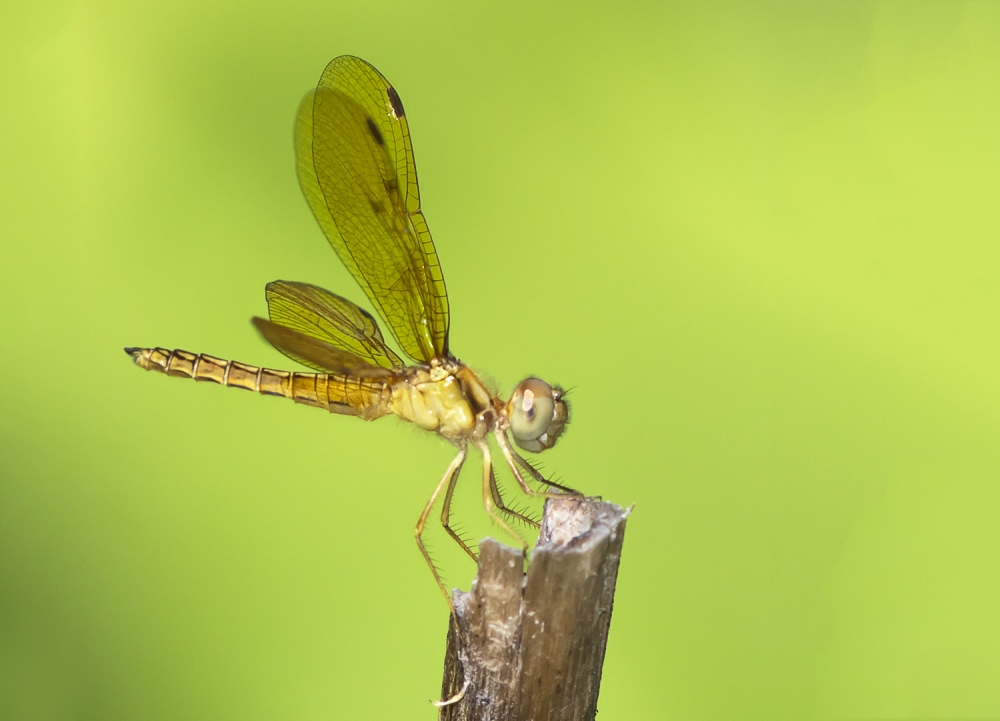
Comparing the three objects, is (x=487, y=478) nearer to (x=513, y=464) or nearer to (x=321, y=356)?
(x=513, y=464)

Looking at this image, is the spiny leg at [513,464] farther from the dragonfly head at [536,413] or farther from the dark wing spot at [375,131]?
the dark wing spot at [375,131]

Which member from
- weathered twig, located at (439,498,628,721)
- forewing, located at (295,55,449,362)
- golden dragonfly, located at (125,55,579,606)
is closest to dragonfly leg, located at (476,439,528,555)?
golden dragonfly, located at (125,55,579,606)

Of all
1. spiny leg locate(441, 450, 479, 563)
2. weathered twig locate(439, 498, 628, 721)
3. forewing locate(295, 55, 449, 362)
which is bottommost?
weathered twig locate(439, 498, 628, 721)

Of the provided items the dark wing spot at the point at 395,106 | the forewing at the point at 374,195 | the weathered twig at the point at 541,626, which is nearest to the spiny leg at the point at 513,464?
the forewing at the point at 374,195

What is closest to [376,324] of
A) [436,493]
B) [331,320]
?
[331,320]

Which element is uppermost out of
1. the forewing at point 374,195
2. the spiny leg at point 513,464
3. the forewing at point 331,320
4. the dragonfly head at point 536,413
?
the forewing at point 374,195

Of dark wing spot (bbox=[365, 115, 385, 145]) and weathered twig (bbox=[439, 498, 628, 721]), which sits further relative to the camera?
dark wing spot (bbox=[365, 115, 385, 145])

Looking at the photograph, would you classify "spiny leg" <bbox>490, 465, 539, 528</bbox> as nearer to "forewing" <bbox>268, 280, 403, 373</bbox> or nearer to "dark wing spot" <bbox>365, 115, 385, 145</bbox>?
"forewing" <bbox>268, 280, 403, 373</bbox>
